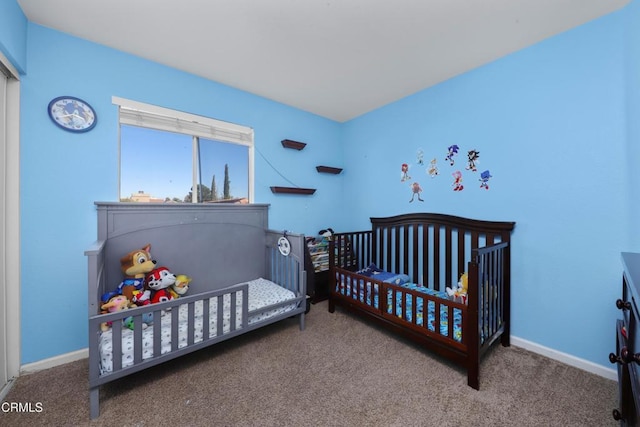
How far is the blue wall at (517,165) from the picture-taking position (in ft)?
5.03

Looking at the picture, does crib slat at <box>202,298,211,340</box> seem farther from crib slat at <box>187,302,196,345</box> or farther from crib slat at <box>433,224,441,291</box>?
crib slat at <box>433,224,441,291</box>

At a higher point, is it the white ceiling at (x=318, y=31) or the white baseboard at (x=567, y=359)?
the white ceiling at (x=318, y=31)

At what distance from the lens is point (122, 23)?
1.62 m

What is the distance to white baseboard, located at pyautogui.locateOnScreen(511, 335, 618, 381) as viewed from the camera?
1.53 metres

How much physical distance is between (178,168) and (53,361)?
5.39 feet

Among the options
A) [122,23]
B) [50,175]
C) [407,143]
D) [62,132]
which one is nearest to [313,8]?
[122,23]

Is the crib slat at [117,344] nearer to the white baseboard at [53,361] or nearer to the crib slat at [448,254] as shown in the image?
the white baseboard at [53,361]

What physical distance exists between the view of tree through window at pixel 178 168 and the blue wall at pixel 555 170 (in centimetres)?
212

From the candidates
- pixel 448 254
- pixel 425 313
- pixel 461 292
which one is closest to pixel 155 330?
pixel 425 313

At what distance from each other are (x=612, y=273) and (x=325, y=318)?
83.4 inches

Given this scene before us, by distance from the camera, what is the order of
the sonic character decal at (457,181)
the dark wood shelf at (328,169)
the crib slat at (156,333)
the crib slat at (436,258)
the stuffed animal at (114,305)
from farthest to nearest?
the dark wood shelf at (328,169)
the crib slat at (436,258)
the sonic character decal at (457,181)
the stuffed animal at (114,305)
the crib slat at (156,333)

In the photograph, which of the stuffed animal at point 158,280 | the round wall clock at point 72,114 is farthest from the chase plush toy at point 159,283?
the round wall clock at point 72,114

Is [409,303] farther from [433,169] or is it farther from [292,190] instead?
[292,190]

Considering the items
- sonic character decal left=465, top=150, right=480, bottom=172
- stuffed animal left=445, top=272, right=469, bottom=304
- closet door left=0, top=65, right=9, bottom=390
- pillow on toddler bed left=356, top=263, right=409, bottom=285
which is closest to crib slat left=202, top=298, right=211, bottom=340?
closet door left=0, top=65, right=9, bottom=390
